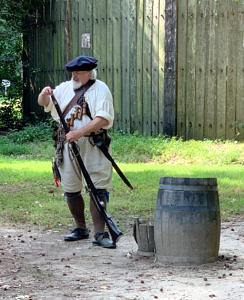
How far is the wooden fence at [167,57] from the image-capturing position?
1311 centimetres

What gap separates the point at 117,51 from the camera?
15078mm

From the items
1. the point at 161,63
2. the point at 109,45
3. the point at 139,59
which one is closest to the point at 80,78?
the point at 161,63

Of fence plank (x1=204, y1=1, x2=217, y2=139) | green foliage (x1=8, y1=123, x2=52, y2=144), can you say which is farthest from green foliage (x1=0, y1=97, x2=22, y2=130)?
fence plank (x1=204, y1=1, x2=217, y2=139)

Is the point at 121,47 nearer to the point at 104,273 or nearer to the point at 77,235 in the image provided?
the point at 77,235

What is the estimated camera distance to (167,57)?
45.4ft

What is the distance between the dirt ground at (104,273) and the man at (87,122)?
44cm

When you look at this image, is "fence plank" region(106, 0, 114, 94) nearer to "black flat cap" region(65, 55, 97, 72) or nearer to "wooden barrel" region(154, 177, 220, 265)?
"black flat cap" region(65, 55, 97, 72)

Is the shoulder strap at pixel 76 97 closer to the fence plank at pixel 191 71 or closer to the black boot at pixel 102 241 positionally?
the black boot at pixel 102 241

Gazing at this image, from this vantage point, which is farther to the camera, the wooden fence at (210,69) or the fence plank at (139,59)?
the fence plank at (139,59)

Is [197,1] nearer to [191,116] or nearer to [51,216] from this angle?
[191,116]

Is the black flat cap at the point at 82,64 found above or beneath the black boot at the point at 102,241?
above

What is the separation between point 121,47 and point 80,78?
328 inches

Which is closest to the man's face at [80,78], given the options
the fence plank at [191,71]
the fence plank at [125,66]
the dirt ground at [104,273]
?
the dirt ground at [104,273]

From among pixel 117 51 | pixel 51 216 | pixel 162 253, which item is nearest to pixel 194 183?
pixel 162 253
